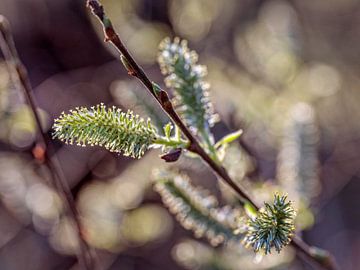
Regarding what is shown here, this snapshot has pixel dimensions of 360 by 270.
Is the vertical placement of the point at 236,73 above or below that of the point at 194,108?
below

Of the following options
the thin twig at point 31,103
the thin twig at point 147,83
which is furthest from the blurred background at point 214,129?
the thin twig at point 147,83

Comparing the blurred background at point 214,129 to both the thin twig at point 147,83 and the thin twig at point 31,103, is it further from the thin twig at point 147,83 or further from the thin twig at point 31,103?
the thin twig at point 147,83

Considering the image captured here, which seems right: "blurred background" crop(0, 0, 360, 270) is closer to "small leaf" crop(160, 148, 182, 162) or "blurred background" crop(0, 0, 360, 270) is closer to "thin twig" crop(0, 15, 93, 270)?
"thin twig" crop(0, 15, 93, 270)

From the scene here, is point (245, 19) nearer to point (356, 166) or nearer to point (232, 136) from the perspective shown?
point (356, 166)

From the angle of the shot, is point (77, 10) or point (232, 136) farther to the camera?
point (77, 10)

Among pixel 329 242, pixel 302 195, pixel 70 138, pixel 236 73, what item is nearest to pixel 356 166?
pixel 329 242

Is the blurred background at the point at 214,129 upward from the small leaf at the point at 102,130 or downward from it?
downward

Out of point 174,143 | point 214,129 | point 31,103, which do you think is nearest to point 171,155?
point 174,143

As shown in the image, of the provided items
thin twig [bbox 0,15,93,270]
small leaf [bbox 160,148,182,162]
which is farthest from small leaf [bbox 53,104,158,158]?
thin twig [bbox 0,15,93,270]
